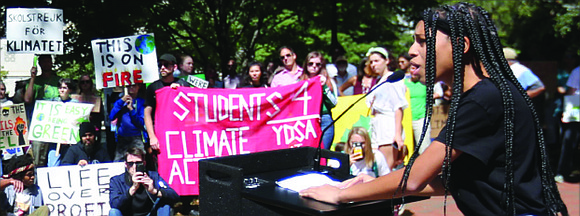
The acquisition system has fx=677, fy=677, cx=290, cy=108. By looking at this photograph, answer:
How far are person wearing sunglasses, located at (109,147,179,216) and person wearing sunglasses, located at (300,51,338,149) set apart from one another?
1892 mm

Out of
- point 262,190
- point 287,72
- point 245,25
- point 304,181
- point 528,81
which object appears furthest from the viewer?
point 245,25

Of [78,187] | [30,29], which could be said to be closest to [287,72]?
[78,187]

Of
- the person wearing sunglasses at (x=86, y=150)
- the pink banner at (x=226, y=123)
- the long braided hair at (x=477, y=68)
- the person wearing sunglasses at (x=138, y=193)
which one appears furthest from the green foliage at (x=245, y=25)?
the long braided hair at (x=477, y=68)

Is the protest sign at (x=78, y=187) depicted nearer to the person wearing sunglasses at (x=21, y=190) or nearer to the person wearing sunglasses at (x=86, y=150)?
the person wearing sunglasses at (x=21, y=190)

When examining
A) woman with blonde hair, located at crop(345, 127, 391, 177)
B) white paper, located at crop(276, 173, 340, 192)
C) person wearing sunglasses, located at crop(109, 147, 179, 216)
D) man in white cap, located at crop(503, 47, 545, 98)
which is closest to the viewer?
white paper, located at crop(276, 173, 340, 192)

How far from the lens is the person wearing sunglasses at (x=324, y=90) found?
22.9 ft

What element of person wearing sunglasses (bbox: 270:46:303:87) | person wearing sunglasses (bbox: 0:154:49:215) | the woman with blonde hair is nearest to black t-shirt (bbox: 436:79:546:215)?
the woman with blonde hair

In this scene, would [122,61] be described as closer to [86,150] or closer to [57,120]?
[57,120]

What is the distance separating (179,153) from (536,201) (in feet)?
16.5

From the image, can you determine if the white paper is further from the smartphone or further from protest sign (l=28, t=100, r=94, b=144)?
protest sign (l=28, t=100, r=94, b=144)

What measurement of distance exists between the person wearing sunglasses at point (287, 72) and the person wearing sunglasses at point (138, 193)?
2248 mm

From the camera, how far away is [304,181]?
273cm

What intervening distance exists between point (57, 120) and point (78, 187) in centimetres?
105

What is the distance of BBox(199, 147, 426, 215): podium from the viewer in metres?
2.38
